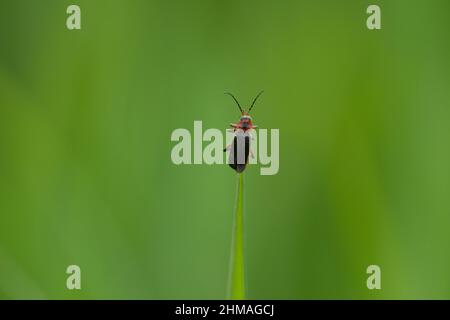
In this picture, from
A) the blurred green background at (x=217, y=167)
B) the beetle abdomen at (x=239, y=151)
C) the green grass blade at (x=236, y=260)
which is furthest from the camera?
the blurred green background at (x=217, y=167)

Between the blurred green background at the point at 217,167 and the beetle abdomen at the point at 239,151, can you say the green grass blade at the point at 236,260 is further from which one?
the blurred green background at the point at 217,167

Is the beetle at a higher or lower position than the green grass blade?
higher

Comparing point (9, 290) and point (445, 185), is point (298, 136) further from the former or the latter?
point (9, 290)

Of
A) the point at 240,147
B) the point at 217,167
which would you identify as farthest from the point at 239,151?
the point at 217,167

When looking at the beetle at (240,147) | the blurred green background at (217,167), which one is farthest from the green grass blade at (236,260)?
the blurred green background at (217,167)

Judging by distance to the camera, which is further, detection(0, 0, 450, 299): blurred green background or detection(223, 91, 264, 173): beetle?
detection(0, 0, 450, 299): blurred green background

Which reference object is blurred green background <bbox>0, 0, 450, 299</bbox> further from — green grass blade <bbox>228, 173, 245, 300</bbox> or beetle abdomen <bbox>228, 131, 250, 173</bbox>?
green grass blade <bbox>228, 173, 245, 300</bbox>

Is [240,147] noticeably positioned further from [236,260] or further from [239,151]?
[236,260]

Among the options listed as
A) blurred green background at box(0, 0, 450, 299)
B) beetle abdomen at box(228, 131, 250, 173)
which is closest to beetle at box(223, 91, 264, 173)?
beetle abdomen at box(228, 131, 250, 173)

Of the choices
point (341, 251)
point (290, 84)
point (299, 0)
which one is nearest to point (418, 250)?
point (341, 251)
